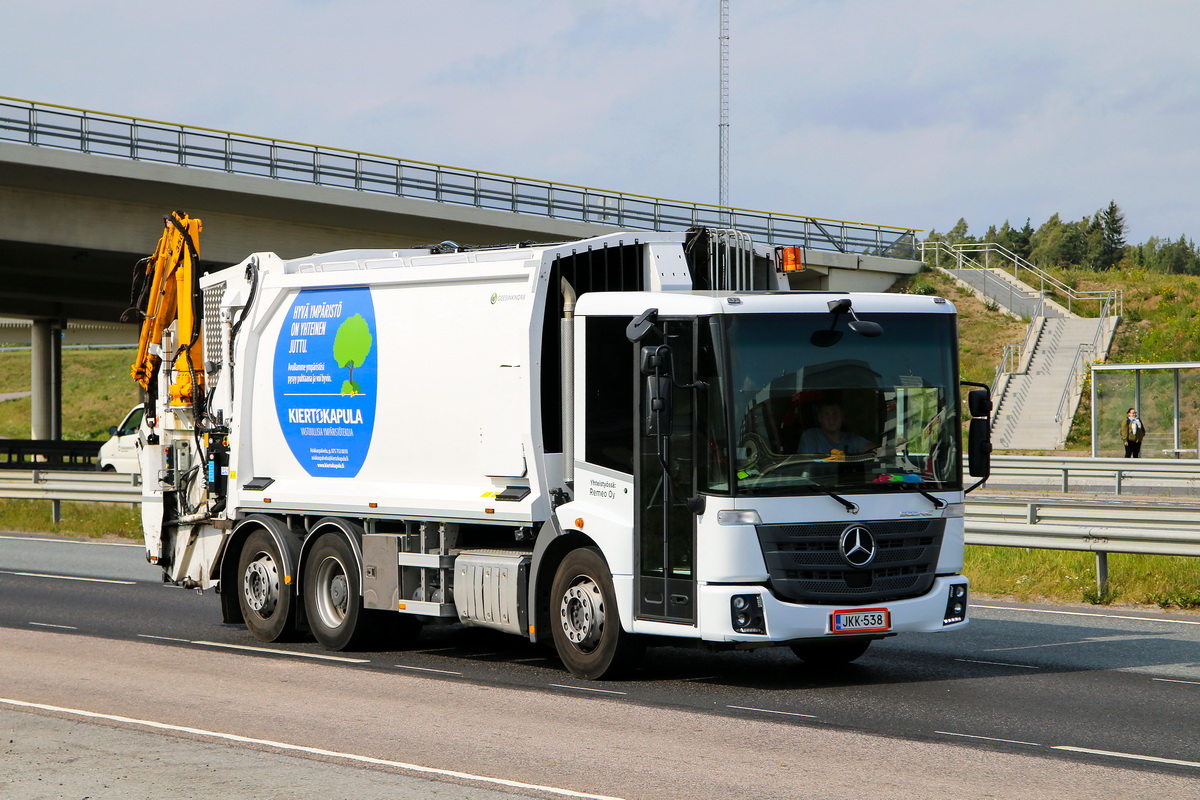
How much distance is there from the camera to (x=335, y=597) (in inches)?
497

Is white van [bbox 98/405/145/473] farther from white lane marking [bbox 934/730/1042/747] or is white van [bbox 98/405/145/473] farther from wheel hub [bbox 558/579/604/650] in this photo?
white lane marking [bbox 934/730/1042/747]

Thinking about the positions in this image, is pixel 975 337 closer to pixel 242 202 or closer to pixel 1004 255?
pixel 1004 255

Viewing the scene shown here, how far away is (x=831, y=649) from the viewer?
1127 centimetres

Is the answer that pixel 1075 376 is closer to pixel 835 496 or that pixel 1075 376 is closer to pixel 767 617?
pixel 835 496

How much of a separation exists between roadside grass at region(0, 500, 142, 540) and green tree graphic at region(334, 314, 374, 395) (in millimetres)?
13857

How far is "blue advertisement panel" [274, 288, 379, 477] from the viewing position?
12336 mm

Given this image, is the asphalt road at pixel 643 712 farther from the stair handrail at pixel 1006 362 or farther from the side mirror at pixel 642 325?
the stair handrail at pixel 1006 362

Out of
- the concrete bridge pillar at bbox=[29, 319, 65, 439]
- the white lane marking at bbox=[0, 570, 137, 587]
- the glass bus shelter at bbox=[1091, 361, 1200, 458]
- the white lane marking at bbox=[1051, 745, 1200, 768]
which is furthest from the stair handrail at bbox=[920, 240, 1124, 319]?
the white lane marking at bbox=[1051, 745, 1200, 768]

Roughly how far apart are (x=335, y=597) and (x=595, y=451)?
336cm

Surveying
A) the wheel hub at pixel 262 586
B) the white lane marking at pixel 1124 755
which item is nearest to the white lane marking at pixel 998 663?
the white lane marking at pixel 1124 755

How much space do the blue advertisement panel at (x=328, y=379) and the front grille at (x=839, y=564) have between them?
4.06 m

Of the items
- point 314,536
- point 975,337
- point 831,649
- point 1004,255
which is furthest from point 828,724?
point 1004,255

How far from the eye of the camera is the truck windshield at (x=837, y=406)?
983cm

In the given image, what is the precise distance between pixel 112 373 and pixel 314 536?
110383mm
